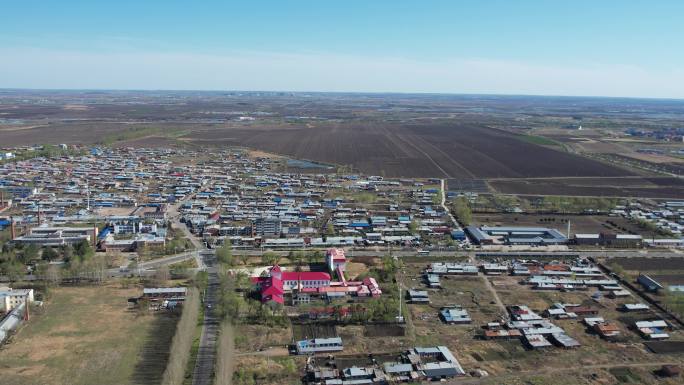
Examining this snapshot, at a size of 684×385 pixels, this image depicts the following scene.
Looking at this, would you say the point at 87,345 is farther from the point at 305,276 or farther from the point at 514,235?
the point at 514,235

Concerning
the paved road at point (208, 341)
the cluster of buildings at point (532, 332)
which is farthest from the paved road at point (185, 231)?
the cluster of buildings at point (532, 332)

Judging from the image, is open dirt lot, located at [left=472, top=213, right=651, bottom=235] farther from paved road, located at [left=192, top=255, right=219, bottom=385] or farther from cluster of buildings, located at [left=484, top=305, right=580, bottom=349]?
paved road, located at [left=192, top=255, right=219, bottom=385]

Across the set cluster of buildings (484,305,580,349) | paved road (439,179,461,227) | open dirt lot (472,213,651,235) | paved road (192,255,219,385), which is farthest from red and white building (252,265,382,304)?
open dirt lot (472,213,651,235)

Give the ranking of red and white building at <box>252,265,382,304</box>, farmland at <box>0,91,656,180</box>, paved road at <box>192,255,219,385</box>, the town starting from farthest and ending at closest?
farmland at <box>0,91,656,180</box> → red and white building at <box>252,265,382,304</box> → the town → paved road at <box>192,255,219,385</box>

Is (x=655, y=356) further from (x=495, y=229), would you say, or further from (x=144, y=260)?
(x=144, y=260)

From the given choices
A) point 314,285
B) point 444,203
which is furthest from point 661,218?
point 314,285

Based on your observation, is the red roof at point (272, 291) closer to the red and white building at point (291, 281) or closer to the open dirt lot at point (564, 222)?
the red and white building at point (291, 281)

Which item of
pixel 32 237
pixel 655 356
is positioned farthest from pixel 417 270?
pixel 32 237
